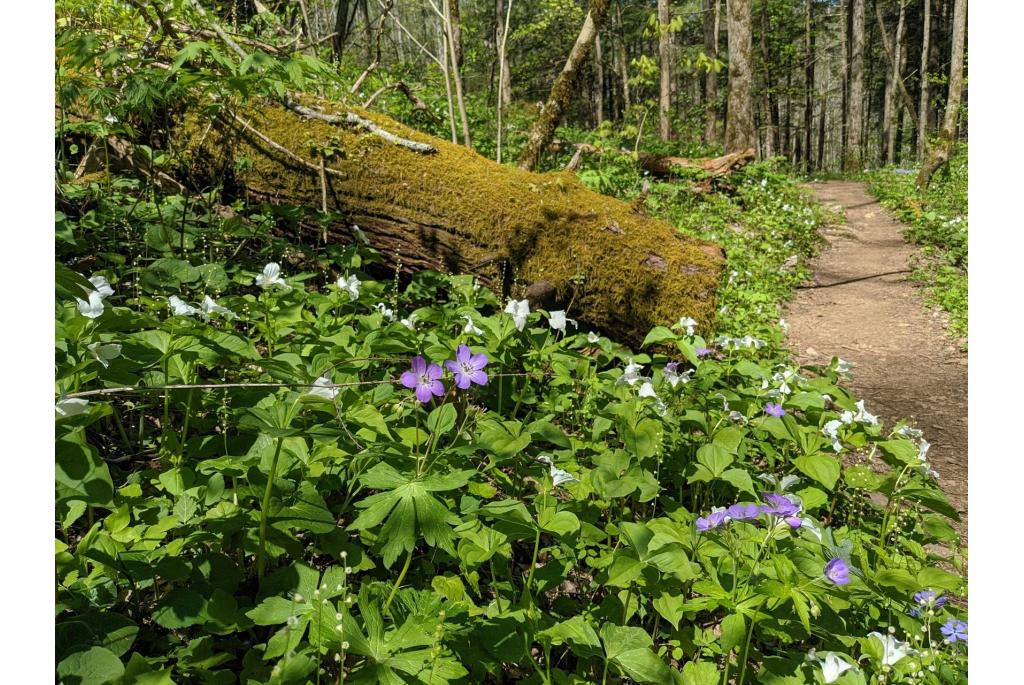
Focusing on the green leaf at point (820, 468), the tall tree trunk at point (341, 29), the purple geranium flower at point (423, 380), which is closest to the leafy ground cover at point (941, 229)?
the green leaf at point (820, 468)

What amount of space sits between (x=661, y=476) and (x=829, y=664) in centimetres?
113

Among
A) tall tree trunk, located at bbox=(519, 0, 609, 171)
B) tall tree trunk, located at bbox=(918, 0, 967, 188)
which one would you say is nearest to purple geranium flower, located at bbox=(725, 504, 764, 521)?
tall tree trunk, located at bbox=(519, 0, 609, 171)

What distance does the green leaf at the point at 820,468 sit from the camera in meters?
2.18

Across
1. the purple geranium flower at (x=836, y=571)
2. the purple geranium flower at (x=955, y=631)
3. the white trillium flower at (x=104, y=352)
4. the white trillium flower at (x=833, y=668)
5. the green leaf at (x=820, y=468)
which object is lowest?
the purple geranium flower at (x=955, y=631)

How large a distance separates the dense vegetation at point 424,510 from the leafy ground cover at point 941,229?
13.9 feet

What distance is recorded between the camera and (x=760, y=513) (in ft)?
5.07

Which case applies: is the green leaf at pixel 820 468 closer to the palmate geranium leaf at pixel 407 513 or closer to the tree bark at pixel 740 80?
the palmate geranium leaf at pixel 407 513

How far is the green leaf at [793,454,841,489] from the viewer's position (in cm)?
218

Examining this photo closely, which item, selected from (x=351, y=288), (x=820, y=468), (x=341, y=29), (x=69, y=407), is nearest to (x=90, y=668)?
(x=69, y=407)

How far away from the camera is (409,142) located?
4094mm

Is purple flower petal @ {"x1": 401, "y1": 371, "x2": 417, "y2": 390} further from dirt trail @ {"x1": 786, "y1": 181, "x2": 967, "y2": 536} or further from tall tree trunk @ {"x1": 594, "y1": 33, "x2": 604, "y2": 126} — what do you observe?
tall tree trunk @ {"x1": 594, "y1": 33, "x2": 604, "y2": 126}

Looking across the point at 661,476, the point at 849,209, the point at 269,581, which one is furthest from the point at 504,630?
the point at 849,209

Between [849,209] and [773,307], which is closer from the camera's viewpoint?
[773,307]

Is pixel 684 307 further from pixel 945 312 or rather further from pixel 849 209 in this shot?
pixel 849 209
